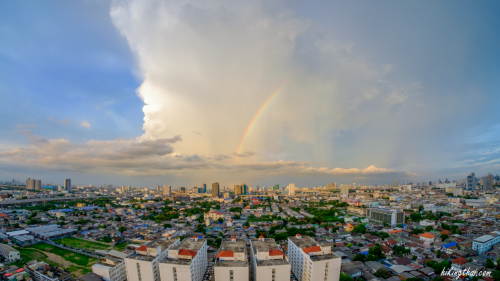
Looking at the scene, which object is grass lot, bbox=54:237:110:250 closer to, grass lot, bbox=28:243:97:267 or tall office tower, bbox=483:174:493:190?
grass lot, bbox=28:243:97:267

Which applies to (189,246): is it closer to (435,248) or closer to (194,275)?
(194,275)

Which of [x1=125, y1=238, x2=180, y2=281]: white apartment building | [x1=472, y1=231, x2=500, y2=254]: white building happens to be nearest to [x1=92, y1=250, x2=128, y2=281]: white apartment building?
[x1=125, y1=238, x2=180, y2=281]: white apartment building

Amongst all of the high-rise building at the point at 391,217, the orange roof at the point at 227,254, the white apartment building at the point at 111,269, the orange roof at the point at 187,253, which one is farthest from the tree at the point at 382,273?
the high-rise building at the point at 391,217

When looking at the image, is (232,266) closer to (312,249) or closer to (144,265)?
(312,249)

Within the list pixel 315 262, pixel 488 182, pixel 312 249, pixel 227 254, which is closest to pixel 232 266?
pixel 227 254

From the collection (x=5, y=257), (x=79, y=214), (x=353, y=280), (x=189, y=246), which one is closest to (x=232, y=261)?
(x=189, y=246)

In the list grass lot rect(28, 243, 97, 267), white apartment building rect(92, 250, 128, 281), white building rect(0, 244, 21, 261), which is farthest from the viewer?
grass lot rect(28, 243, 97, 267)

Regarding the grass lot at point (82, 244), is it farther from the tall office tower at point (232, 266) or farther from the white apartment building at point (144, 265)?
the tall office tower at point (232, 266)
